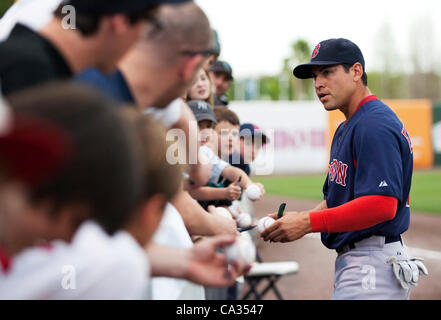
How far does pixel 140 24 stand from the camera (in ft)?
5.09

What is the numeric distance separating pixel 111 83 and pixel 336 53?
6.41 feet

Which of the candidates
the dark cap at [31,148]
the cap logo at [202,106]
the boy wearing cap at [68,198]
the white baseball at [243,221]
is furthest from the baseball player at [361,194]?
the dark cap at [31,148]

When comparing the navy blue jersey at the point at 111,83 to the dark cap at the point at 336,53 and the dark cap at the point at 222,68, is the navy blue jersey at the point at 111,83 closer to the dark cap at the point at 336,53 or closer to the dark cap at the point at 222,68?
the dark cap at the point at 336,53

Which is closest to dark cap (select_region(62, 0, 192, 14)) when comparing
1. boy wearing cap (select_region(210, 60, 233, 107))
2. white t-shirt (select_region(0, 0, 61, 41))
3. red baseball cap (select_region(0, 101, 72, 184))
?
white t-shirt (select_region(0, 0, 61, 41))

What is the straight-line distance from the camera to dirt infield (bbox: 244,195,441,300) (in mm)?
6902

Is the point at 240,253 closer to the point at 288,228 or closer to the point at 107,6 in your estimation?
the point at 107,6

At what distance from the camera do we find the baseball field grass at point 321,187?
14727 millimetres

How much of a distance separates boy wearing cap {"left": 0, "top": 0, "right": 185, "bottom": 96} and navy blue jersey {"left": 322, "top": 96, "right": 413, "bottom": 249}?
5.75 feet

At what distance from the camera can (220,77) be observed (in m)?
5.58

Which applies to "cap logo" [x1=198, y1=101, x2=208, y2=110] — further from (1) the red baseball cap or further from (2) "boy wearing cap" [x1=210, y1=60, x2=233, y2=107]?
(1) the red baseball cap

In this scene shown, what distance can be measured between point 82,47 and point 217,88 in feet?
13.7

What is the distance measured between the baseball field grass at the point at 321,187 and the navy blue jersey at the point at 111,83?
12.5 metres
